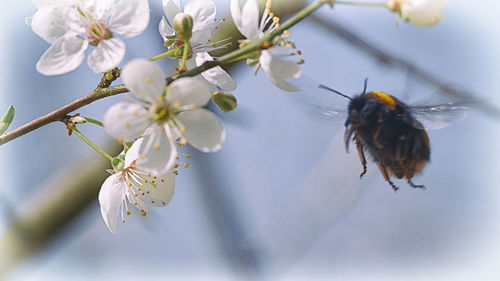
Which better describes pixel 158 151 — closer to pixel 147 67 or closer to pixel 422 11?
pixel 147 67

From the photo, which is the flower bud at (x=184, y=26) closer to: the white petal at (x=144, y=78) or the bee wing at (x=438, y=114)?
the white petal at (x=144, y=78)

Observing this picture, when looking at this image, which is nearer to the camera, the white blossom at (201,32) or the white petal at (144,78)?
the white petal at (144,78)

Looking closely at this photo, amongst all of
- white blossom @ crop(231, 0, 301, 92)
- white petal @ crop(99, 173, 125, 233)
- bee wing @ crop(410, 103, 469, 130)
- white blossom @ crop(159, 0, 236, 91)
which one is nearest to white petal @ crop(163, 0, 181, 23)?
white blossom @ crop(159, 0, 236, 91)

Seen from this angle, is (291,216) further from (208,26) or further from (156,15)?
(208,26)

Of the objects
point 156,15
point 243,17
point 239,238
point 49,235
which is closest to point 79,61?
point 243,17

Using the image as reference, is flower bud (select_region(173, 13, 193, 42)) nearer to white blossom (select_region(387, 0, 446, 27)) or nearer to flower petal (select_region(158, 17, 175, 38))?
flower petal (select_region(158, 17, 175, 38))

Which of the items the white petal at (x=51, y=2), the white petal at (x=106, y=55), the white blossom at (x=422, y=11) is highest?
the white blossom at (x=422, y=11)

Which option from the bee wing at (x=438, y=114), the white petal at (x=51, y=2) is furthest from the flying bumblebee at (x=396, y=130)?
the white petal at (x=51, y=2)
